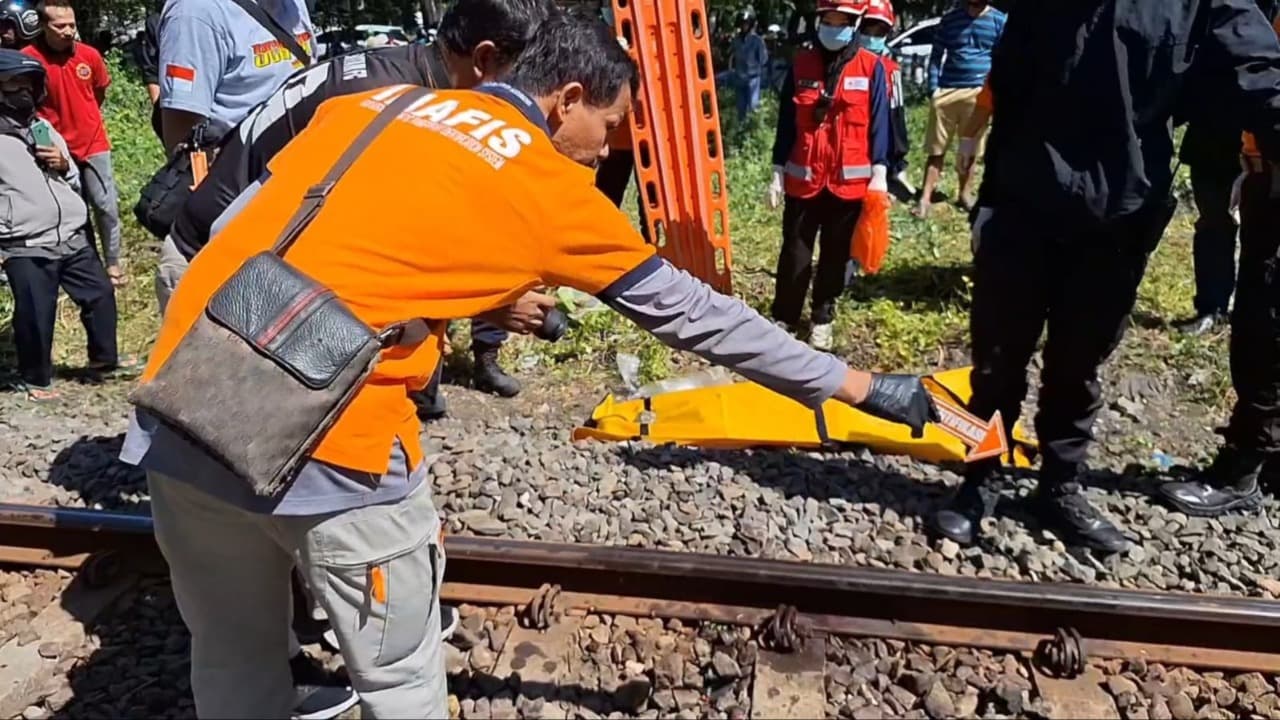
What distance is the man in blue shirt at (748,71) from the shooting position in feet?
54.1

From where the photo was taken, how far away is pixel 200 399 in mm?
1829

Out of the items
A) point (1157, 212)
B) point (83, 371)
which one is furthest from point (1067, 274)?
point (83, 371)

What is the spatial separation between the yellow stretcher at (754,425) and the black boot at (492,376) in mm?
706

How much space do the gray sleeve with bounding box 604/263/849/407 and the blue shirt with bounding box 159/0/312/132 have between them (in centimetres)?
229

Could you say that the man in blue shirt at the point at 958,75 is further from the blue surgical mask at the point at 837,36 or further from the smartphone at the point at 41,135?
the smartphone at the point at 41,135

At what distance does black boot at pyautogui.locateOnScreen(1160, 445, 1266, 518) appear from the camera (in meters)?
3.95

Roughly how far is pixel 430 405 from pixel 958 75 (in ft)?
24.1

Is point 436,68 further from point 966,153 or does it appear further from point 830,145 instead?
point 966,153

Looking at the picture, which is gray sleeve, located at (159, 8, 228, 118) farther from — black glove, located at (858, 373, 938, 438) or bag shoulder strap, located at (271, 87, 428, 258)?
black glove, located at (858, 373, 938, 438)

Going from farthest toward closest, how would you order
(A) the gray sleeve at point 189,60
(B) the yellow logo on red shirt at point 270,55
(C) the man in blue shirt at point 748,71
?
1. (C) the man in blue shirt at point 748,71
2. (B) the yellow logo on red shirt at point 270,55
3. (A) the gray sleeve at point 189,60

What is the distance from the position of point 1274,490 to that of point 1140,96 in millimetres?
1906

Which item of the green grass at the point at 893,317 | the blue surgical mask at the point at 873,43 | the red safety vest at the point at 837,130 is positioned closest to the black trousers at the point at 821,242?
the red safety vest at the point at 837,130

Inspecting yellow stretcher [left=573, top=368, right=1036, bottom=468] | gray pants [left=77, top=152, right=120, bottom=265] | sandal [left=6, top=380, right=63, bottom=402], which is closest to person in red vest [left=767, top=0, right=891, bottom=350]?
yellow stretcher [left=573, top=368, right=1036, bottom=468]

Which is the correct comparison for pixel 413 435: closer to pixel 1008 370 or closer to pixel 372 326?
pixel 372 326
